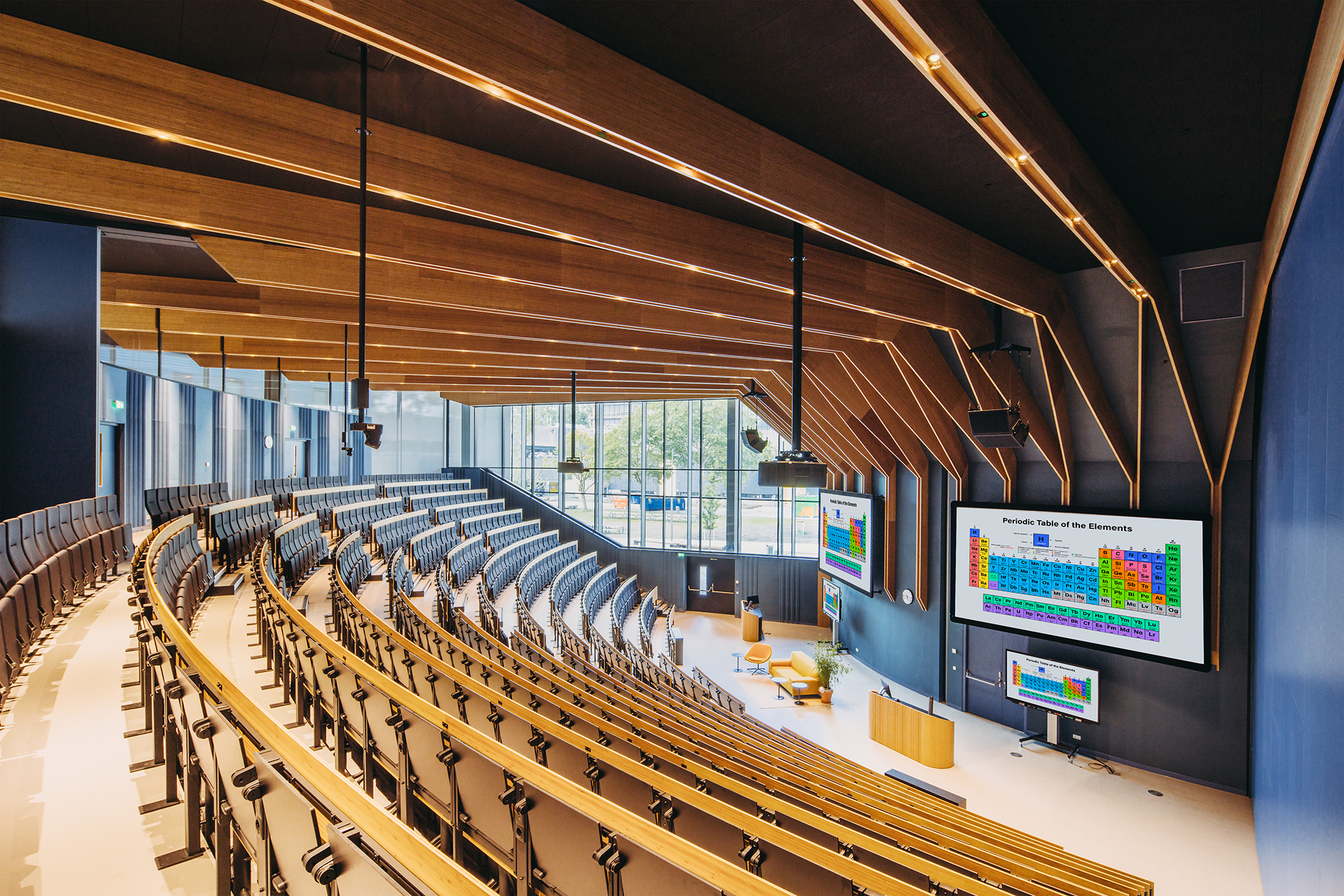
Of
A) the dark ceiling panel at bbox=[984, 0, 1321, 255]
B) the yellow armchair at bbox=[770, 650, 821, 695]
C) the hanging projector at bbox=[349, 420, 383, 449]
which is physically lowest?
the yellow armchair at bbox=[770, 650, 821, 695]

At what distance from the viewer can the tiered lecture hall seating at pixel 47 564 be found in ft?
12.2

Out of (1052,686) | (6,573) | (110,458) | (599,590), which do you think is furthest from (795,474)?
(110,458)

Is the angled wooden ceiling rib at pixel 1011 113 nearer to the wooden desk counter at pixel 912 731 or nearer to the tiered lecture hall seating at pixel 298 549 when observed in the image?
the wooden desk counter at pixel 912 731

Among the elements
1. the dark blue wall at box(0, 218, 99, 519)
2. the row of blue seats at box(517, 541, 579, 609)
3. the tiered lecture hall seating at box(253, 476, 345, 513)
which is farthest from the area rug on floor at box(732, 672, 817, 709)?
the dark blue wall at box(0, 218, 99, 519)

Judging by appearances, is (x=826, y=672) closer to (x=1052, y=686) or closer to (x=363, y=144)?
(x=1052, y=686)

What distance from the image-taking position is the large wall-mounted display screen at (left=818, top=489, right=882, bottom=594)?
10.7 metres

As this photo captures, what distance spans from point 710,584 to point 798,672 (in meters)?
4.93

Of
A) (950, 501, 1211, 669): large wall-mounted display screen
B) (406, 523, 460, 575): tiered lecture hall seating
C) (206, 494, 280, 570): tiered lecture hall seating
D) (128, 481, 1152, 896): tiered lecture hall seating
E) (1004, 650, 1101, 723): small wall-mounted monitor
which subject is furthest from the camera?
(406, 523, 460, 575): tiered lecture hall seating

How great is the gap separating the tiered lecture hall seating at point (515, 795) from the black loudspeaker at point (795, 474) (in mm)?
1911

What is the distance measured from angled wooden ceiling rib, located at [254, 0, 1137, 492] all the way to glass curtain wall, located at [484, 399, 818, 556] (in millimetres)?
11030

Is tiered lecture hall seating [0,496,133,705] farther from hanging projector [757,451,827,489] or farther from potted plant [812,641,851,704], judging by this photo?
potted plant [812,641,851,704]

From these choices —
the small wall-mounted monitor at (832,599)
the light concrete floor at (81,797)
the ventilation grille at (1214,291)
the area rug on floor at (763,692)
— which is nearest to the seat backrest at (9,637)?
the light concrete floor at (81,797)

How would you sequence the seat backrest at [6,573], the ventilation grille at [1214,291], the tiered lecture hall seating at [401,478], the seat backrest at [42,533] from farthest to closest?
the tiered lecture hall seating at [401,478]
the seat backrest at [42,533]
the ventilation grille at [1214,291]
the seat backrest at [6,573]

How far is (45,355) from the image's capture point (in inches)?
260
